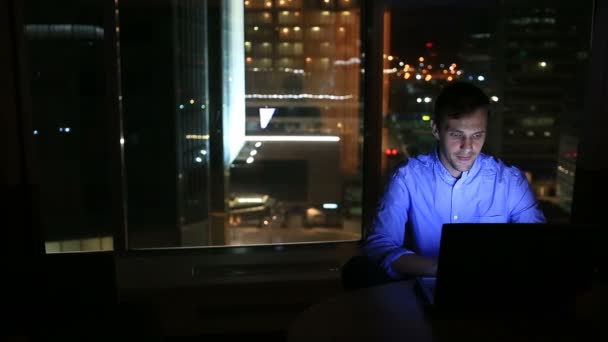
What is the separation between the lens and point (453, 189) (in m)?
1.75

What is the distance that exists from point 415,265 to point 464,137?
48 centimetres

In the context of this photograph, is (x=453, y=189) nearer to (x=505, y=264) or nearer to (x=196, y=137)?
(x=505, y=264)

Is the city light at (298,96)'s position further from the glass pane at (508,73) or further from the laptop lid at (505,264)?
the laptop lid at (505,264)

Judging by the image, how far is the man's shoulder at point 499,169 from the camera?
5.86 feet

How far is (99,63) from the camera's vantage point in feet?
11.0

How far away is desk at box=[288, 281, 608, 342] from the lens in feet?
3.68

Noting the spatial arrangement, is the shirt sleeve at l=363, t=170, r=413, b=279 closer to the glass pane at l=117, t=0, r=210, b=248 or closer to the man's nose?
the man's nose

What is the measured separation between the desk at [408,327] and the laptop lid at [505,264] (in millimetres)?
53

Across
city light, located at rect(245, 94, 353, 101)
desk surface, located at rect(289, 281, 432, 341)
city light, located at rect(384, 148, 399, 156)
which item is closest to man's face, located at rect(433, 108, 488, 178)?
desk surface, located at rect(289, 281, 432, 341)

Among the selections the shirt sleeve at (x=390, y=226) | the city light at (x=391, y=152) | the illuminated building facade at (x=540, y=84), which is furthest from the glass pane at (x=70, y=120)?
the illuminated building facade at (x=540, y=84)

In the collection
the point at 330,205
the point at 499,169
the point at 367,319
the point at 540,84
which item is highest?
the point at 540,84

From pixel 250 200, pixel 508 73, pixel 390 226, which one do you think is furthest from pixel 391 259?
pixel 508 73

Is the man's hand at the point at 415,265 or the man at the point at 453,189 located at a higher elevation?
the man at the point at 453,189

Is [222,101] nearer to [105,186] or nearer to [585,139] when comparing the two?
[105,186]
